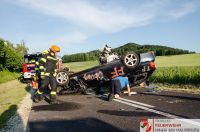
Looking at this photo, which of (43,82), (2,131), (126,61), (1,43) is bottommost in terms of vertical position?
(2,131)

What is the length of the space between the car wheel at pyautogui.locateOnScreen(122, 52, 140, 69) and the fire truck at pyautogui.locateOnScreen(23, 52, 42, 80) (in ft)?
40.1

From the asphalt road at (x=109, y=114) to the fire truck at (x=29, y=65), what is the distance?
12655 millimetres

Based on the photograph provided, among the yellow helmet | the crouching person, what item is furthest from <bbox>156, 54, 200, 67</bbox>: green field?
the yellow helmet

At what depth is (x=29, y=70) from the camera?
22438mm

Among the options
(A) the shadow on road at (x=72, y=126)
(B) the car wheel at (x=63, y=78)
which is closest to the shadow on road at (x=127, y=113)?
(A) the shadow on road at (x=72, y=126)

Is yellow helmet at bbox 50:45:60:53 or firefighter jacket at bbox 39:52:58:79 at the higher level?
yellow helmet at bbox 50:45:60:53

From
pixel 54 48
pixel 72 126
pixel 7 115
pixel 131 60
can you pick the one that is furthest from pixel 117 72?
pixel 72 126

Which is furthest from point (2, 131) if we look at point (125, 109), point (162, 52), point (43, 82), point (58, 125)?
point (162, 52)

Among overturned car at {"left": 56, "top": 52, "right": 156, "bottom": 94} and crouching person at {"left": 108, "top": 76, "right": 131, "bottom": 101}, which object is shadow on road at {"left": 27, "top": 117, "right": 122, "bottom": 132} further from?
overturned car at {"left": 56, "top": 52, "right": 156, "bottom": 94}

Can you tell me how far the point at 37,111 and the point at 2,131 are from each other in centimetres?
239

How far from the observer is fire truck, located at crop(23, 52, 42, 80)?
73.2ft

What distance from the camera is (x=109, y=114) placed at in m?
7.78

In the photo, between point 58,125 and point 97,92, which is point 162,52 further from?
point 58,125

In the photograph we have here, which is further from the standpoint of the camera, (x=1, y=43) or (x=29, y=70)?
(x=1, y=43)
